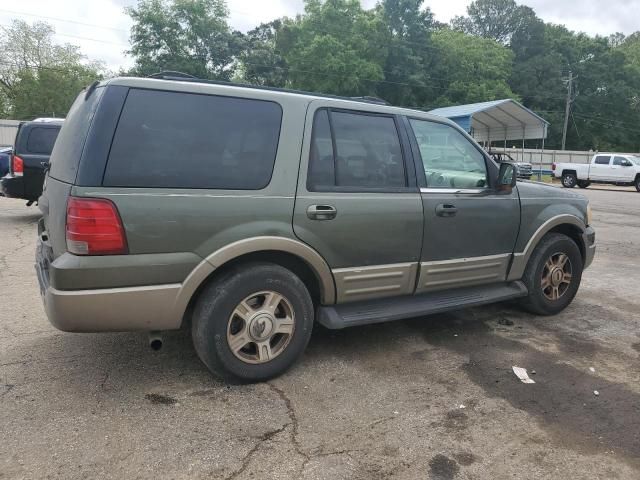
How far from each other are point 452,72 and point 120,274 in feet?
196

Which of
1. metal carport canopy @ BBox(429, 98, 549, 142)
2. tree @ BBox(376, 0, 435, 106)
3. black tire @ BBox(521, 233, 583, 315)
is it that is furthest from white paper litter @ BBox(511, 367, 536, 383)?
tree @ BBox(376, 0, 435, 106)

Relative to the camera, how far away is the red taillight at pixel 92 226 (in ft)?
8.90

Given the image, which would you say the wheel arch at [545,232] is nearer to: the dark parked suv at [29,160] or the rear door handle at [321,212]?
the rear door handle at [321,212]

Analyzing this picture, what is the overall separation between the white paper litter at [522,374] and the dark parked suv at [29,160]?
837 cm

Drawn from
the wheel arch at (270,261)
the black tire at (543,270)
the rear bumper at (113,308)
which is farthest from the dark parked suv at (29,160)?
the black tire at (543,270)

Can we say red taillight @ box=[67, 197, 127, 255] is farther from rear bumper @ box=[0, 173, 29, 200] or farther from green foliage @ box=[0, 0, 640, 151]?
green foliage @ box=[0, 0, 640, 151]

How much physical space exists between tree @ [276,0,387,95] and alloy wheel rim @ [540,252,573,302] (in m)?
44.5

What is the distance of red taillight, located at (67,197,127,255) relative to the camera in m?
2.71

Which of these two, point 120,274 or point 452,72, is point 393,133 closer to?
point 120,274

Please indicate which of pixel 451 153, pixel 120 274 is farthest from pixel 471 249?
pixel 120 274

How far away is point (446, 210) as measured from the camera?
389cm

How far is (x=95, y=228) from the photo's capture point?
107 inches

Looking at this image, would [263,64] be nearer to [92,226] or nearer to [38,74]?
[38,74]

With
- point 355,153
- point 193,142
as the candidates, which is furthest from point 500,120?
point 193,142
